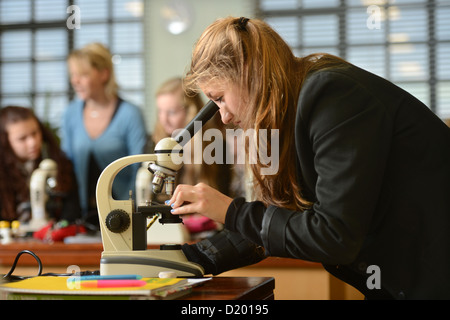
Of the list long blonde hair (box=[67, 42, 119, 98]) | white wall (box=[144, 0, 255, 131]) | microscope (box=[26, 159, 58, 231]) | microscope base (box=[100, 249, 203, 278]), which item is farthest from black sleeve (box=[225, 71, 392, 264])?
white wall (box=[144, 0, 255, 131])

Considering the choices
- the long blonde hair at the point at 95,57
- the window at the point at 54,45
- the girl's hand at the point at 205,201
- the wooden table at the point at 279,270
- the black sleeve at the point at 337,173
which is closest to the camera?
the black sleeve at the point at 337,173

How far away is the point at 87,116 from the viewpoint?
4.06 m

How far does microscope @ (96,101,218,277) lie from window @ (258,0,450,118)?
401cm

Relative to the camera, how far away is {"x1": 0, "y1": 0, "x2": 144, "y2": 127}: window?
555 centimetres

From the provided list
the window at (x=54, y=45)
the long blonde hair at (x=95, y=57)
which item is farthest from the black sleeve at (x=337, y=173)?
the window at (x=54, y=45)

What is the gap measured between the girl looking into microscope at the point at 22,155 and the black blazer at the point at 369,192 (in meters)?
2.33

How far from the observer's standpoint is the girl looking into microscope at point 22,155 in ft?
10.5

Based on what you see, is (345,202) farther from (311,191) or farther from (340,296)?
(340,296)

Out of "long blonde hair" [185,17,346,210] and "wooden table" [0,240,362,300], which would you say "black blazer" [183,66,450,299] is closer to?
"long blonde hair" [185,17,346,210]

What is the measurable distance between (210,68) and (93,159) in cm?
313

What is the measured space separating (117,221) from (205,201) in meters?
0.23

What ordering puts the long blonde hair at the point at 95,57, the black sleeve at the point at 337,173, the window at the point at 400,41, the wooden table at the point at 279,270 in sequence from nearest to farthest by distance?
the black sleeve at the point at 337,173, the wooden table at the point at 279,270, the long blonde hair at the point at 95,57, the window at the point at 400,41

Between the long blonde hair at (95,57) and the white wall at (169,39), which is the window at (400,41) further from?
the long blonde hair at (95,57)
